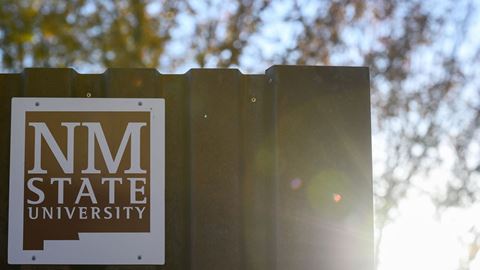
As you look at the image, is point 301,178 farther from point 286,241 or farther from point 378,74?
point 378,74

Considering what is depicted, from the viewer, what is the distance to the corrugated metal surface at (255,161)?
3.56 meters

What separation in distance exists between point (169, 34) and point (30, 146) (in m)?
10.8

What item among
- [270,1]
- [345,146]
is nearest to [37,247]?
[345,146]

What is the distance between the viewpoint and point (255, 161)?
142 inches

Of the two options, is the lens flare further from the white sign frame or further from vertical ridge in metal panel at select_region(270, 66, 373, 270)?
the white sign frame

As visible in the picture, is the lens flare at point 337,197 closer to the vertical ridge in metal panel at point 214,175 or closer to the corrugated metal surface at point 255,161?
the corrugated metal surface at point 255,161

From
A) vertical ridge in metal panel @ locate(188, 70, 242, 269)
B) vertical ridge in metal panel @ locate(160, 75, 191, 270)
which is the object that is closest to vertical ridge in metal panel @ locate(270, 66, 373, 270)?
vertical ridge in metal panel @ locate(188, 70, 242, 269)

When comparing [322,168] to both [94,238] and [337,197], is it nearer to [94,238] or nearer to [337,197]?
[337,197]

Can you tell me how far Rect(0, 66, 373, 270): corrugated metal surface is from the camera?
3564 mm

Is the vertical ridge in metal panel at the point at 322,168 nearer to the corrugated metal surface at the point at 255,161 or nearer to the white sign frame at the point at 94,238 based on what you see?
the corrugated metal surface at the point at 255,161

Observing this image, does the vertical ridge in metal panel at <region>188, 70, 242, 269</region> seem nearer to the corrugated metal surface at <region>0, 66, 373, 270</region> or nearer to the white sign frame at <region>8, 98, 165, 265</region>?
the corrugated metal surface at <region>0, 66, 373, 270</region>

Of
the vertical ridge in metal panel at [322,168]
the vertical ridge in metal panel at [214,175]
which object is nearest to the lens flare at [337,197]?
the vertical ridge in metal panel at [322,168]

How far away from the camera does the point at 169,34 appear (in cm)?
1427

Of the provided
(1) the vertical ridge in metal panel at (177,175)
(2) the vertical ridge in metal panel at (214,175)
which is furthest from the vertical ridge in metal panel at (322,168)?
(1) the vertical ridge in metal panel at (177,175)
